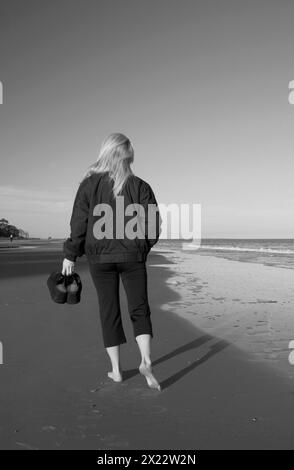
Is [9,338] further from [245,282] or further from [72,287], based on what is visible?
[245,282]

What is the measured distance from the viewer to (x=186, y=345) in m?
4.23

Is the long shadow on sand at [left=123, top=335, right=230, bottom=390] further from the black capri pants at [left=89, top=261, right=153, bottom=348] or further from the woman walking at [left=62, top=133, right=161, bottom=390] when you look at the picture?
the black capri pants at [left=89, top=261, right=153, bottom=348]

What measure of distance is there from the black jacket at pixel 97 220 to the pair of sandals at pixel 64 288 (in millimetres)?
305

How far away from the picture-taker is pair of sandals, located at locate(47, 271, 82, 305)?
334 cm

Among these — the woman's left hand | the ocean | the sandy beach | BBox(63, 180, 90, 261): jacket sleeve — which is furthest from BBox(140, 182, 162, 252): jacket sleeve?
the ocean

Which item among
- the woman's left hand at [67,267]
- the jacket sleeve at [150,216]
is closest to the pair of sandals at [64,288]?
the woman's left hand at [67,267]

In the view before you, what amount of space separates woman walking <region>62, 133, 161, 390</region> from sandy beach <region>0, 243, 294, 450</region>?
0.39m

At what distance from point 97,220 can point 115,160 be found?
50 cm

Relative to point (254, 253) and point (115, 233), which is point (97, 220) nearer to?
point (115, 233)

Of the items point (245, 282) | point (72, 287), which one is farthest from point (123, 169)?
point (245, 282)

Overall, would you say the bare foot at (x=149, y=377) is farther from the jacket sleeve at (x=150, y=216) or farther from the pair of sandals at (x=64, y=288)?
the jacket sleeve at (x=150, y=216)

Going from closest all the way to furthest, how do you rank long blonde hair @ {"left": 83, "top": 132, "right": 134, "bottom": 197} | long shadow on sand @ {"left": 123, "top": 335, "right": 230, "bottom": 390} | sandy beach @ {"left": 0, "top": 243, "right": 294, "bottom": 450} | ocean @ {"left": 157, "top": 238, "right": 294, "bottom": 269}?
sandy beach @ {"left": 0, "top": 243, "right": 294, "bottom": 450} → long blonde hair @ {"left": 83, "top": 132, "right": 134, "bottom": 197} → long shadow on sand @ {"left": 123, "top": 335, "right": 230, "bottom": 390} → ocean @ {"left": 157, "top": 238, "right": 294, "bottom": 269}

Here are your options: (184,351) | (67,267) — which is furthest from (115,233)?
(184,351)

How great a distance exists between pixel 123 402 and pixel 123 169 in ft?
5.70
